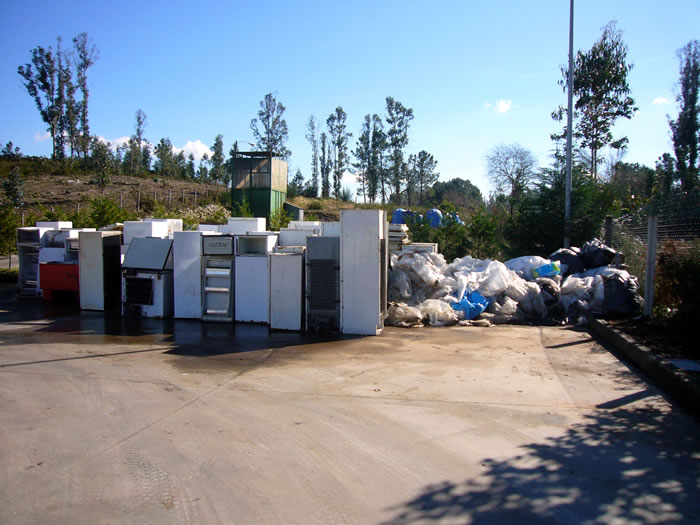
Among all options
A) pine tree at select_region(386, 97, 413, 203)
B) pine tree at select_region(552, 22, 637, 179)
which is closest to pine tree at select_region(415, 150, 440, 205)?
pine tree at select_region(386, 97, 413, 203)

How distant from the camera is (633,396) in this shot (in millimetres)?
5422

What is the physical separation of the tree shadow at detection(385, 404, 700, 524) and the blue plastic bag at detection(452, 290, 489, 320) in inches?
209

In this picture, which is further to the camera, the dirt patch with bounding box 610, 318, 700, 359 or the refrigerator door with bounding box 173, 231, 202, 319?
the refrigerator door with bounding box 173, 231, 202, 319

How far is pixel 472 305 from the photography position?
9852 mm

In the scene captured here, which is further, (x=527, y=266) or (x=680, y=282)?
(x=527, y=266)

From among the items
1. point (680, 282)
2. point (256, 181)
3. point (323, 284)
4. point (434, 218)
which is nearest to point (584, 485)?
point (680, 282)

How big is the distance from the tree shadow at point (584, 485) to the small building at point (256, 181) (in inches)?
1172

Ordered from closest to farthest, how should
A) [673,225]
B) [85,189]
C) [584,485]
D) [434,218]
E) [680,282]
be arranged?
[584,485]
[680,282]
[673,225]
[434,218]
[85,189]

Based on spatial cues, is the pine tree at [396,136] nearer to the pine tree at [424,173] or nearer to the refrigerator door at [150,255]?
the pine tree at [424,173]

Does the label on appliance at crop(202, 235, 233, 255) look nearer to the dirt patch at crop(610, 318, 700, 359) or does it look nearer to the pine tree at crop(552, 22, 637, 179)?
the dirt patch at crop(610, 318, 700, 359)

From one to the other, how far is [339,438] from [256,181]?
99.0 feet

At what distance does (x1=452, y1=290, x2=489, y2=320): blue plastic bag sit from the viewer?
9820 mm

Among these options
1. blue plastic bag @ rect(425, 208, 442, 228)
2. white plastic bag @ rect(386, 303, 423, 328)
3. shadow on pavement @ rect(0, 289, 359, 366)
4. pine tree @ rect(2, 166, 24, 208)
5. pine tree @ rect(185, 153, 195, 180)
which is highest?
pine tree @ rect(185, 153, 195, 180)

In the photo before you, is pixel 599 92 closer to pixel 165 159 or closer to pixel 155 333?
pixel 155 333
